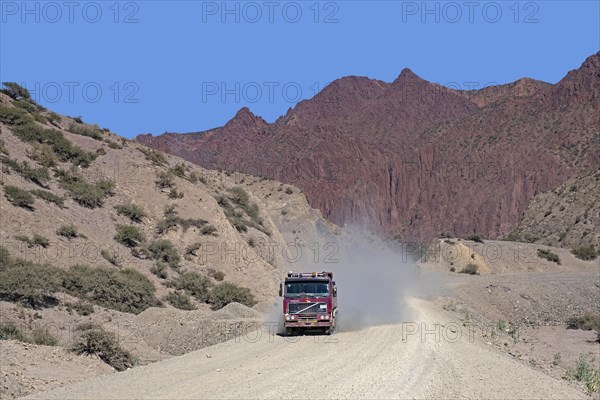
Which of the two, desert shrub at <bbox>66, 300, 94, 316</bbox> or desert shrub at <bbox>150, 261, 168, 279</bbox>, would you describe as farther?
desert shrub at <bbox>150, 261, 168, 279</bbox>

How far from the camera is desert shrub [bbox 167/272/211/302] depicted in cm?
4181

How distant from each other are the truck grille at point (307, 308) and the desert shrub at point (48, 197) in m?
21.6

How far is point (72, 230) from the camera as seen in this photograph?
41.4 meters

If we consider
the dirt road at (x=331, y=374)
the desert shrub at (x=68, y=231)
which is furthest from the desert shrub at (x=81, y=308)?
the desert shrub at (x=68, y=231)

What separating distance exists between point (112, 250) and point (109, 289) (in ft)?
31.0

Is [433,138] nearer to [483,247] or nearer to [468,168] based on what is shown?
[468,168]

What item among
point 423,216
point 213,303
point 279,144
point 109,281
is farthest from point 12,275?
point 279,144

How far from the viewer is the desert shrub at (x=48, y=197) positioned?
145 feet

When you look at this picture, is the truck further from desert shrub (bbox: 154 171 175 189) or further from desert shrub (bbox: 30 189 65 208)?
desert shrub (bbox: 154 171 175 189)

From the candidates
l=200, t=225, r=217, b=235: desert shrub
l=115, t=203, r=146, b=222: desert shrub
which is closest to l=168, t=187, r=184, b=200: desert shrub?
l=115, t=203, r=146, b=222: desert shrub

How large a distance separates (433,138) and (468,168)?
22.1m

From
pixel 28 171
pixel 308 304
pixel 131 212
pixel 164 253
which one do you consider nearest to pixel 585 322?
pixel 308 304

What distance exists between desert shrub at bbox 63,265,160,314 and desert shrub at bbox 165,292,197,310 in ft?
3.63

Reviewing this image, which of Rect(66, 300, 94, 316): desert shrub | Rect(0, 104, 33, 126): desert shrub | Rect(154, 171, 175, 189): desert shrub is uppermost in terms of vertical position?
Rect(0, 104, 33, 126): desert shrub
